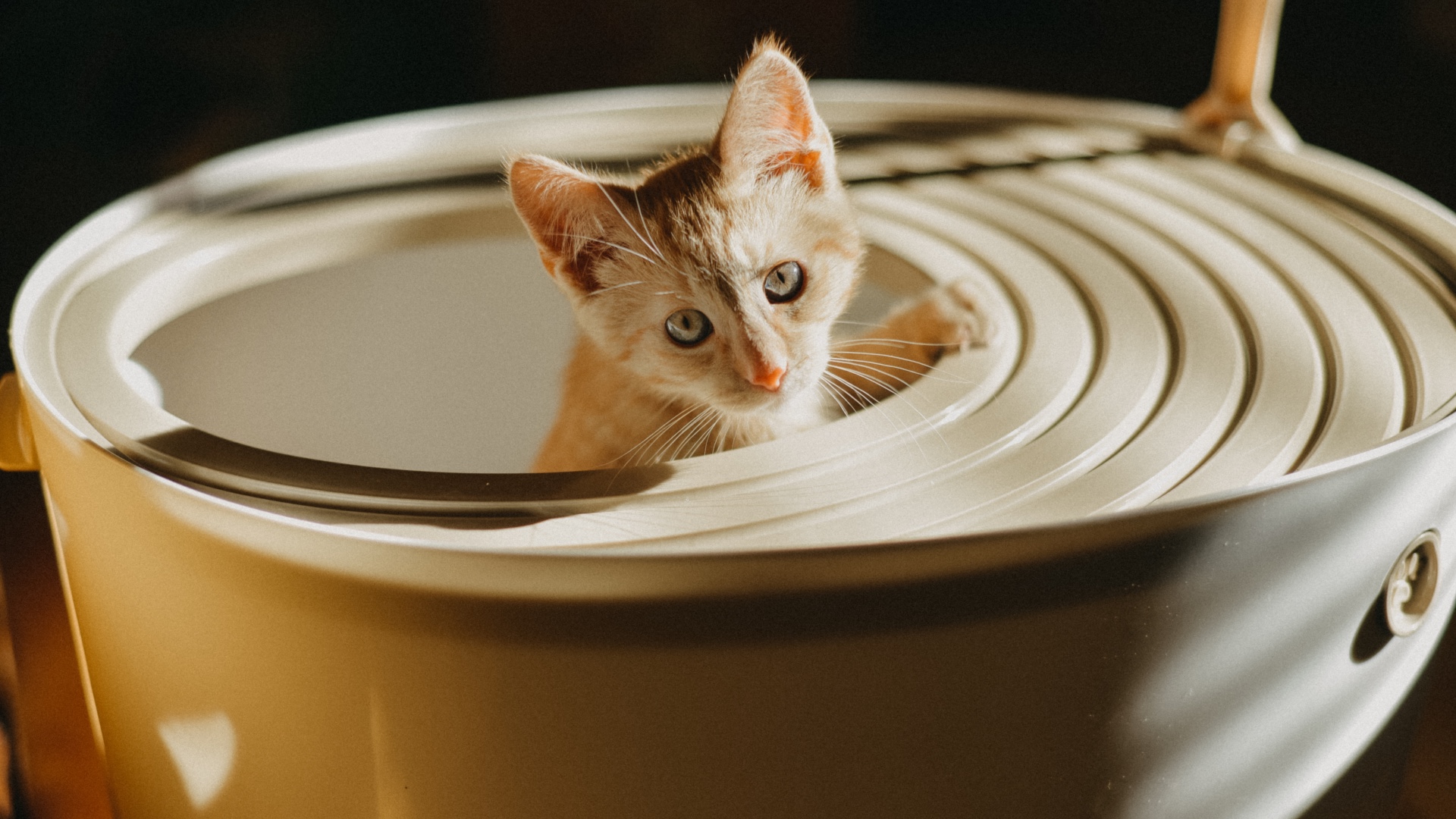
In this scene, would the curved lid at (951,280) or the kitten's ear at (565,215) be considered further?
the kitten's ear at (565,215)

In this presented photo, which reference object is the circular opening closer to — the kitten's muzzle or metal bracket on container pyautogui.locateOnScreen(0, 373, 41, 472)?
metal bracket on container pyautogui.locateOnScreen(0, 373, 41, 472)

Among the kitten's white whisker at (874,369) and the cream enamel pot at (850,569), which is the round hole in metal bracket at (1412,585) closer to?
the cream enamel pot at (850,569)

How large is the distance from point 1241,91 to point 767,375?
0.66 m

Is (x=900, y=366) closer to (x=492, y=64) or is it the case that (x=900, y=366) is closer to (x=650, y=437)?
(x=650, y=437)

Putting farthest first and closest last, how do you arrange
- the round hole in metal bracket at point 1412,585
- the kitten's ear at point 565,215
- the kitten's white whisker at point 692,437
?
1. the kitten's white whisker at point 692,437
2. the kitten's ear at point 565,215
3. the round hole in metal bracket at point 1412,585

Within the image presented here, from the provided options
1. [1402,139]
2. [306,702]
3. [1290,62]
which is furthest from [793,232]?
[1290,62]

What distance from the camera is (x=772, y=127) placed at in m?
0.72

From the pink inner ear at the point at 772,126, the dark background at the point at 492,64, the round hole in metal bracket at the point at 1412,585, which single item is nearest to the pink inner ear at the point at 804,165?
the pink inner ear at the point at 772,126

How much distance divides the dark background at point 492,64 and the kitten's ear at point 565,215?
1.06 metres

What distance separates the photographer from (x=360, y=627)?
0.50 metres

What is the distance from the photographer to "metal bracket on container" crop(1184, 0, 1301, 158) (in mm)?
1034

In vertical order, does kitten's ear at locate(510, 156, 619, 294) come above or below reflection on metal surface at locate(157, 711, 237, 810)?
above

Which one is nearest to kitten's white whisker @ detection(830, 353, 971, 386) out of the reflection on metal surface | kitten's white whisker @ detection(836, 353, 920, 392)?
kitten's white whisker @ detection(836, 353, 920, 392)

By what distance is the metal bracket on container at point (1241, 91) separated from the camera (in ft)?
3.39
